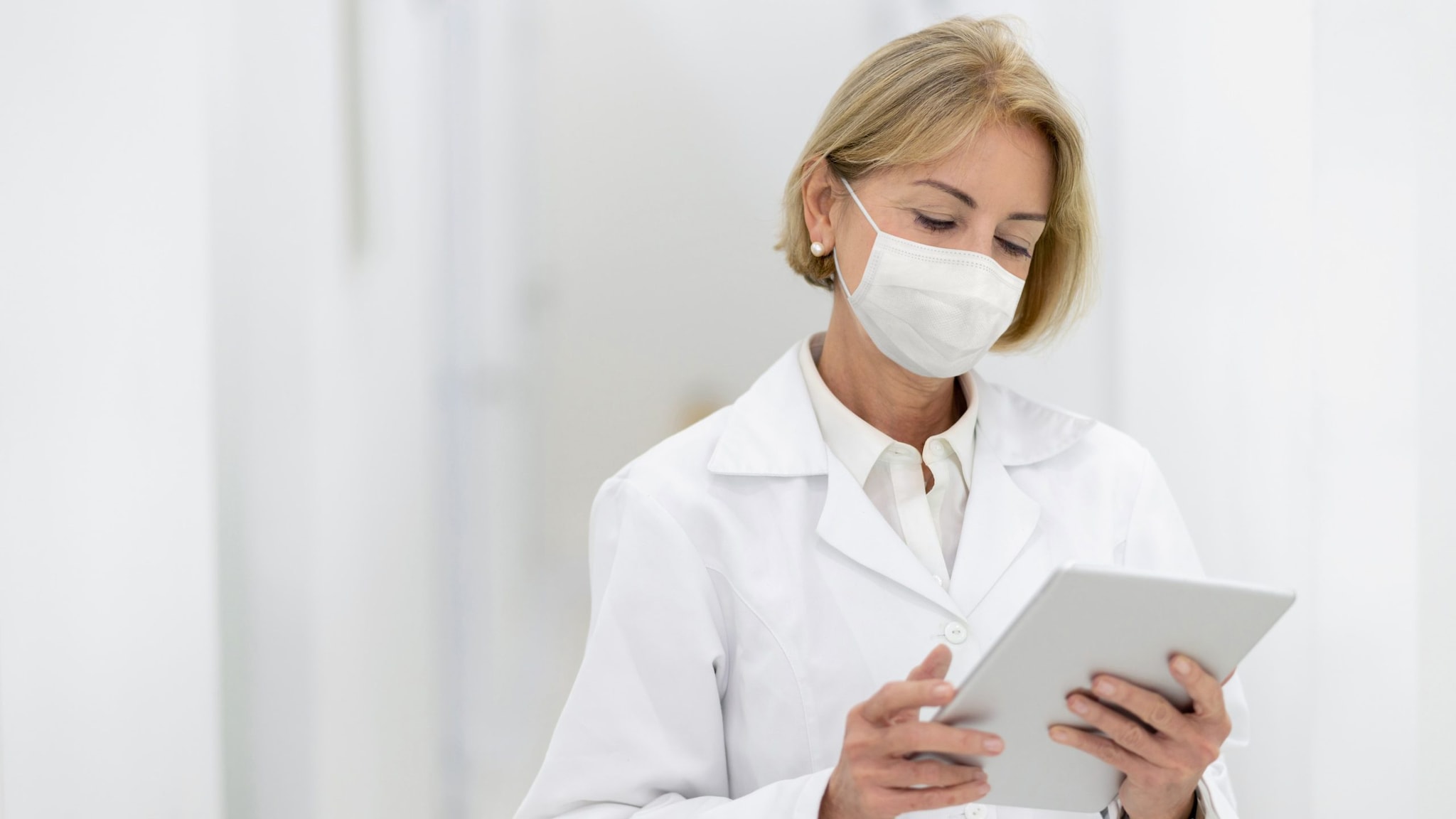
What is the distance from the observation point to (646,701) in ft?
3.68

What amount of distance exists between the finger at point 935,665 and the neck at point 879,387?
433 mm

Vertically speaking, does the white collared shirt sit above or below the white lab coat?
above

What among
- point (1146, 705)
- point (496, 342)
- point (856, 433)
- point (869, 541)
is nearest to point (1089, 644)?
point (1146, 705)

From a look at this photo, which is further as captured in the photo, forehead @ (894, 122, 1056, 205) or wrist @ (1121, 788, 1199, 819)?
forehead @ (894, 122, 1056, 205)

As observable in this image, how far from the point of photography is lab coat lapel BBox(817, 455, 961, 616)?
3.76 ft

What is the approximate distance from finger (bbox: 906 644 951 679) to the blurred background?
84cm

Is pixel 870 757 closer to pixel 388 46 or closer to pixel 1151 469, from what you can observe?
pixel 1151 469

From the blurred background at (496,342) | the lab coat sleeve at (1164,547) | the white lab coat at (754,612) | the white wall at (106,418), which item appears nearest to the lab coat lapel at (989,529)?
the white lab coat at (754,612)

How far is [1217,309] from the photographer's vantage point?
165 cm

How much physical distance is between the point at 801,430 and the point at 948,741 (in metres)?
0.45

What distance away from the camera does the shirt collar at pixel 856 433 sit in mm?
1246

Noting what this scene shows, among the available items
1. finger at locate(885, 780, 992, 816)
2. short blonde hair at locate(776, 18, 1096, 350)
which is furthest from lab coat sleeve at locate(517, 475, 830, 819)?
short blonde hair at locate(776, 18, 1096, 350)

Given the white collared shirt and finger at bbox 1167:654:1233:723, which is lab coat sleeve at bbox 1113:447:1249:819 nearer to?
the white collared shirt

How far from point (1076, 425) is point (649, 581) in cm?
56
